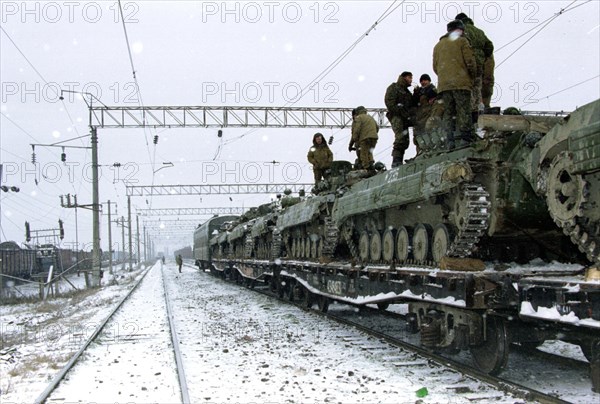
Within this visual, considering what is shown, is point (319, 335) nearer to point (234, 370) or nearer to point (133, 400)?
point (234, 370)

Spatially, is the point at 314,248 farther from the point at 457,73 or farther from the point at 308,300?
the point at 457,73

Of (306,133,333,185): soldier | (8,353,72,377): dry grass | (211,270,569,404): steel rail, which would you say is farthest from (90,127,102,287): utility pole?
(211,270,569,404): steel rail

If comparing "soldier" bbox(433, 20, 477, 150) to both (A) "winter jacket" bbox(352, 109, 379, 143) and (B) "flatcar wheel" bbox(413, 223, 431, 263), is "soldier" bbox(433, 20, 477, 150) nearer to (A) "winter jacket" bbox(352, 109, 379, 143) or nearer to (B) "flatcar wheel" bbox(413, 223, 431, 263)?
(B) "flatcar wheel" bbox(413, 223, 431, 263)

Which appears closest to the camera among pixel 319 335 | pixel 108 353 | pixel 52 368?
pixel 52 368

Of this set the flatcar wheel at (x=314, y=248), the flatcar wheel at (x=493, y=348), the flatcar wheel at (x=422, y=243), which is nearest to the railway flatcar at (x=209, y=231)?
the flatcar wheel at (x=314, y=248)

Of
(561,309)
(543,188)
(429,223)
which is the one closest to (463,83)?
(429,223)

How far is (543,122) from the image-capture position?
25.0ft

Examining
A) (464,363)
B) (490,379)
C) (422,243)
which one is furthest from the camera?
(422,243)

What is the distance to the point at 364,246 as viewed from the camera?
1126cm

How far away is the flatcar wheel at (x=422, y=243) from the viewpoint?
8602 mm

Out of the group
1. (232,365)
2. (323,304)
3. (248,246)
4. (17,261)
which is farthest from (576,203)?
(17,261)

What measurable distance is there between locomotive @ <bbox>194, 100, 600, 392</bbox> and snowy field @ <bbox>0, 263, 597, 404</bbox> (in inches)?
28.2

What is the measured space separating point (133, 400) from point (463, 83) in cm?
569

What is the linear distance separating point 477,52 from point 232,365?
5.55 metres
